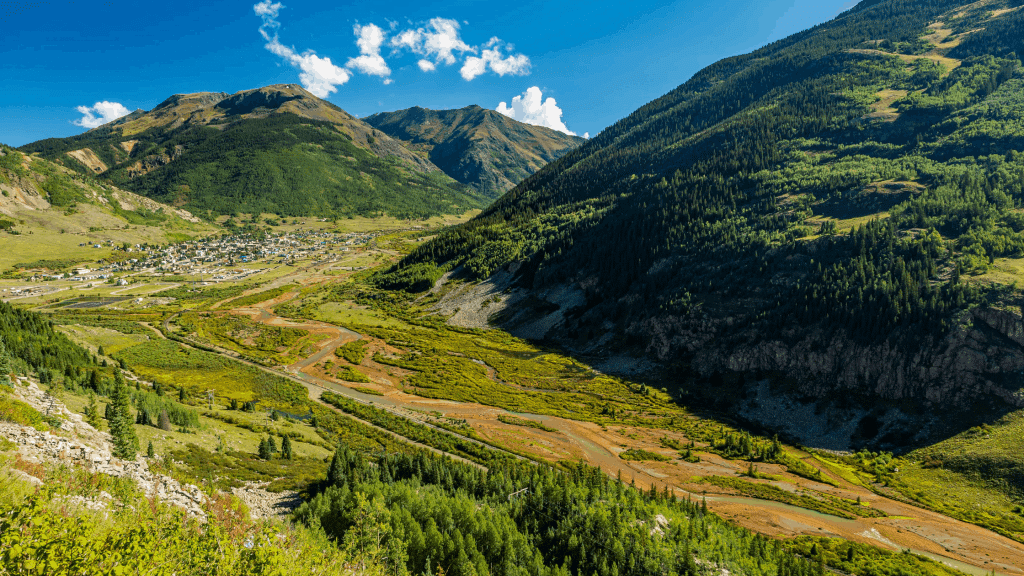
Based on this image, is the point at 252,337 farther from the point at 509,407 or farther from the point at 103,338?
the point at 509,407

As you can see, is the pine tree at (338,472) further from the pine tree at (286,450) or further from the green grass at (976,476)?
the green grass at (976,476)

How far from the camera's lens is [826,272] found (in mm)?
100125

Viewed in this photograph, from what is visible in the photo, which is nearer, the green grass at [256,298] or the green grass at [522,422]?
the green grass at [522,422]

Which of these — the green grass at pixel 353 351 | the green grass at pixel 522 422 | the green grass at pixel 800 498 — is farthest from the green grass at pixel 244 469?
the green grass at pixel 353 351

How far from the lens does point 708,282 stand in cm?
12100

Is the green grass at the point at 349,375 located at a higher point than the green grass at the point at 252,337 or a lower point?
lower

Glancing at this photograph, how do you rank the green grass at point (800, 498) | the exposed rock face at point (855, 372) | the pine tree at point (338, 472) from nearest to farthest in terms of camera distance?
the pine tree at point (338, 472), the green grass at point (800, 498), the exposed rock face at point (855, 372)

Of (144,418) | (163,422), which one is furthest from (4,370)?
(163,422)

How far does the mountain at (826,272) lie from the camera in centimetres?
7778

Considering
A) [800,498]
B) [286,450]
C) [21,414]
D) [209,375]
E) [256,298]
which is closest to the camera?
[21,414]

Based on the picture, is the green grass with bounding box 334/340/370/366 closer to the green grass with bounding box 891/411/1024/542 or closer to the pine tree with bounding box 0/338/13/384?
the pine tree with bounding box 0/338/13/384

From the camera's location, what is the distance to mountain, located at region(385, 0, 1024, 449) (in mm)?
77781

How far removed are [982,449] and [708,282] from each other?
63539 mm

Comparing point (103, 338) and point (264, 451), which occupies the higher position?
point (103, 338)
